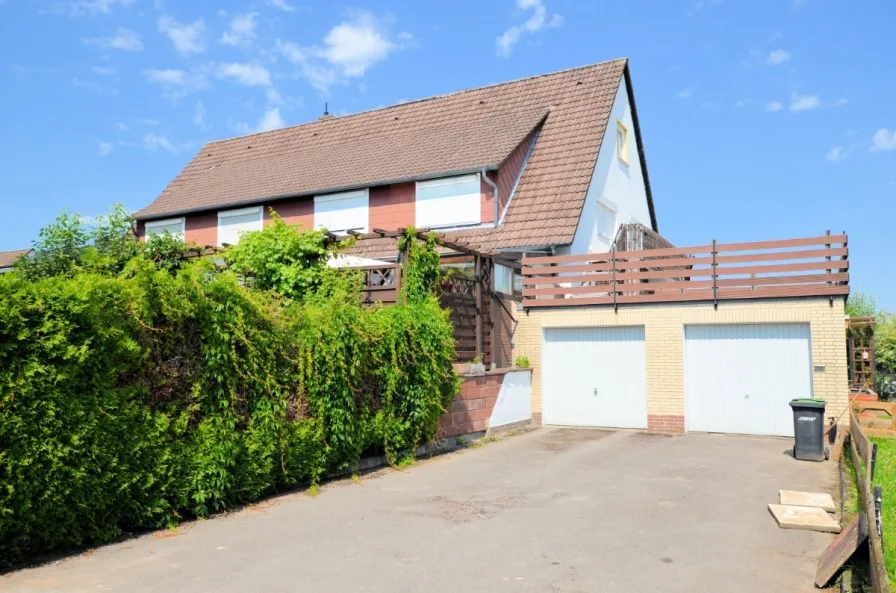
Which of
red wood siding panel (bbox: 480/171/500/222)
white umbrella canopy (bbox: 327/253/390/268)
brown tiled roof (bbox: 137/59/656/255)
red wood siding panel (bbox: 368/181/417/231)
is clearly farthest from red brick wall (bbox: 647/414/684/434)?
red wood siding panel (bbox: 368/181/417/231)

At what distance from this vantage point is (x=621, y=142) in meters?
23.7

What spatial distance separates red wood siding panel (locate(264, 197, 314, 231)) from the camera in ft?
75.0

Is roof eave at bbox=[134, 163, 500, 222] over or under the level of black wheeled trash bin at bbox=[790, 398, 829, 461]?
over

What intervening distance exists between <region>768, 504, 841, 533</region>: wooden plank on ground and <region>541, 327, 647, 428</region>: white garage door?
26.2 ft

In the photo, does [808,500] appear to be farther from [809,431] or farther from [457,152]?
[457,152]

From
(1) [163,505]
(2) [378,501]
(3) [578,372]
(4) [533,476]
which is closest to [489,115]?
(3) [578,372]

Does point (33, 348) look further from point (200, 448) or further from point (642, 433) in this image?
point (642, 433)

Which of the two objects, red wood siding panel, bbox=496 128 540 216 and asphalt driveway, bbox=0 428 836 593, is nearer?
asphalt driveway, bbox=0 428 836 593

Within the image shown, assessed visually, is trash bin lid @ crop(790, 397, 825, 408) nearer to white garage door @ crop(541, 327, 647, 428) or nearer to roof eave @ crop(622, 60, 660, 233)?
white garage door @ crop(541, 327, 647, 428)

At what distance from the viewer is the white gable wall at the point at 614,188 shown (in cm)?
2024

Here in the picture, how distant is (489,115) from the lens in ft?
77.2

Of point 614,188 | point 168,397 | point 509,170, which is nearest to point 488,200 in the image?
point 509,170

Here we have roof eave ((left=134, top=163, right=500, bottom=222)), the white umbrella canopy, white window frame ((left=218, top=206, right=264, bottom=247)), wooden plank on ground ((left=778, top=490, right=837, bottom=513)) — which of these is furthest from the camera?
white window frame ((left=218, top=206, right=264, bottom=247))

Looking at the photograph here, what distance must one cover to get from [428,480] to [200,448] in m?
3.67
